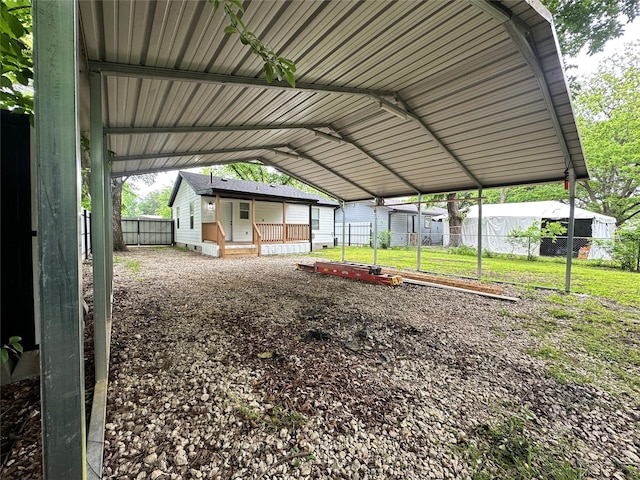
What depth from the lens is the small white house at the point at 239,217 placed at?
11.8 meters

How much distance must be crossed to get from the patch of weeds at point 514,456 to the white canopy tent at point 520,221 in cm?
1317

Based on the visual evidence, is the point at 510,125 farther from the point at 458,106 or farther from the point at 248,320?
the point at 248,320

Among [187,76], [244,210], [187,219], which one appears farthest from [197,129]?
[187,219]

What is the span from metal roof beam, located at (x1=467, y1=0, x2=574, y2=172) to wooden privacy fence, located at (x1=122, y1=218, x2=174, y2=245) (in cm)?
Result: 1862

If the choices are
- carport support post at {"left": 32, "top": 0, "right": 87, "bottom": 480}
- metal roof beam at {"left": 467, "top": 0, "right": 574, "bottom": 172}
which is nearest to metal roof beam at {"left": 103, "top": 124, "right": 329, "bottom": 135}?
metal roof beam at {"left": 467, "top": 0, "right": 574, "bottom": 172}

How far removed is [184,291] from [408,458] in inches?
199

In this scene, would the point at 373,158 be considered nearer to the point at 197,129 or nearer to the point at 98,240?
the point at 197,129

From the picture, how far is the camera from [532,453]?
1.67 meters

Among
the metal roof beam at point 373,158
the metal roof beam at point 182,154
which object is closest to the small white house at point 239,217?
the metal roof beam at point 182,154


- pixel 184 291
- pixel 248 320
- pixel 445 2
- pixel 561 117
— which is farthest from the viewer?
pixel 184 291

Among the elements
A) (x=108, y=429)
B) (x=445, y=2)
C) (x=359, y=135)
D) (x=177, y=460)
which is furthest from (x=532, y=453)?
(x=359, y=135)

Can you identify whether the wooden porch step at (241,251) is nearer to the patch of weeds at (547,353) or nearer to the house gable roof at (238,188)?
the house gable roof at (238,188)

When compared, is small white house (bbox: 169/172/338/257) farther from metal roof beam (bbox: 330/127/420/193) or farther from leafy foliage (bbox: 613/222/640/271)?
leafy foliage (bbox: 613/222/640/271)

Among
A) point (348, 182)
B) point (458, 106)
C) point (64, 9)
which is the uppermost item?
point (458, 106)
